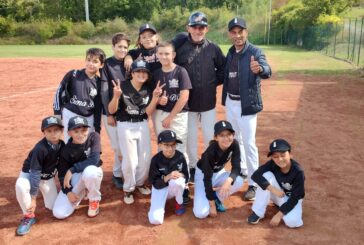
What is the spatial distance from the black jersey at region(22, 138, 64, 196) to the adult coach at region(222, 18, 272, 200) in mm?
2073

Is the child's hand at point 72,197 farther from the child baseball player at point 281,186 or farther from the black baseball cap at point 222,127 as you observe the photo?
the child baseball player at point 281,186

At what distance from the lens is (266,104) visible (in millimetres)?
9922

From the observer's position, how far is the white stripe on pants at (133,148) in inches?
175

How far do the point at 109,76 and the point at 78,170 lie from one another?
45.6 inches

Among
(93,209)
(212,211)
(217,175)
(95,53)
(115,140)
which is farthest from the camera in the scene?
(115,140)

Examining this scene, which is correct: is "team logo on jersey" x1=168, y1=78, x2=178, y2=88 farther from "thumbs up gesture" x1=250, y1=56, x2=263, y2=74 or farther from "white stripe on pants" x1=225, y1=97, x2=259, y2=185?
"thumbs up gesture" x1=250, y1=56, x2=263, y2=74

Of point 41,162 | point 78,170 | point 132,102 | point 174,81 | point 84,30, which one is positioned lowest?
point 78,170

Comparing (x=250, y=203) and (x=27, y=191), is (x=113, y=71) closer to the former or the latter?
(x=27, y=191)

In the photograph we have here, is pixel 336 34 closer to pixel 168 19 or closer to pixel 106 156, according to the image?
pixel 106 156

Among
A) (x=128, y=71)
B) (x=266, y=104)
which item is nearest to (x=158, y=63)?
(x=128, y=71)

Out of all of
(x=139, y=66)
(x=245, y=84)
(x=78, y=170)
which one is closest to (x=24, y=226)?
(x=78, y=170)

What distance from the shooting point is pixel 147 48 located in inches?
183

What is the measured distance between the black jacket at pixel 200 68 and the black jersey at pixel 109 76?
691 mm

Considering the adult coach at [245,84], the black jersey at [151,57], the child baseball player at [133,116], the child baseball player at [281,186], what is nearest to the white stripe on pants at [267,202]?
the child baseball player at [281,186]
